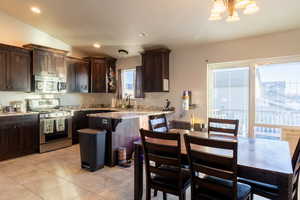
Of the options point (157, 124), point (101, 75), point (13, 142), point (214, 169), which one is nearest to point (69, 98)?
point (101, 75)

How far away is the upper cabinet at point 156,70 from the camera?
494 centimetres

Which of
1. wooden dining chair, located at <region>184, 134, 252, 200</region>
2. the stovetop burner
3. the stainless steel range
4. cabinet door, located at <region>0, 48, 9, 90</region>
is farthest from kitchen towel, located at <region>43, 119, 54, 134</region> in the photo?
wooden dining chair, located at <region>184, 134, 252, 200</region>

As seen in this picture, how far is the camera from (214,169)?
1563 millimetres

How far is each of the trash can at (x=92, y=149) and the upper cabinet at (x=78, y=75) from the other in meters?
2.48

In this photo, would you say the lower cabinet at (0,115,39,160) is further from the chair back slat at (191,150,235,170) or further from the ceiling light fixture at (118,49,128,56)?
the chair back slat at (191,150,235,170)

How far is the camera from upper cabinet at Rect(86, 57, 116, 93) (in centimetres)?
587

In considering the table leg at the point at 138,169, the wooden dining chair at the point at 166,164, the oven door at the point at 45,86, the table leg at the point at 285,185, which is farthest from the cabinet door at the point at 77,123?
the table leg at the point at 285,185

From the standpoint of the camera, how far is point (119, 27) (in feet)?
13.6

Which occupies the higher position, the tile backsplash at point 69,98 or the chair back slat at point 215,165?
the tile backsplash at point 69,98

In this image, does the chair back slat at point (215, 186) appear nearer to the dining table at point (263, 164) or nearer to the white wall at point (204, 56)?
the dining table at point (263, 164)

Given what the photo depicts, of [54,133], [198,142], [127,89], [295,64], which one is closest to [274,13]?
[295,64]

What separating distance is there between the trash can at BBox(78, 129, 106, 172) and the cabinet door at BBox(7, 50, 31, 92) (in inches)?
82.3

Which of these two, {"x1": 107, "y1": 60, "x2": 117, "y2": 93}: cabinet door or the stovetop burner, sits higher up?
{"x1": 107, "y1": 60, "x2": 117, "y2": 93}: cabinet door

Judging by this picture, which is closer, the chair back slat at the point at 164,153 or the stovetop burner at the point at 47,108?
the chair back slat at the point at 164,153
